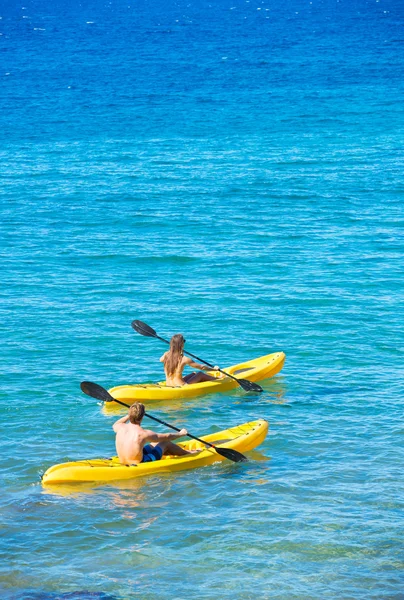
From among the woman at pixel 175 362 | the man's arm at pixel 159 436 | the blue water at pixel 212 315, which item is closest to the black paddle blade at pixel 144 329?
the blue water at pixel 212 315

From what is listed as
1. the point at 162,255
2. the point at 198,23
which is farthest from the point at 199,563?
the point at 198,23

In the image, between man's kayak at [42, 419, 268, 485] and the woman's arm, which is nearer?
man's kayak at [42, 419, 268, 485]

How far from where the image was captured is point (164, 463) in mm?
12383

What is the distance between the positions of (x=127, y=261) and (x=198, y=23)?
65537 mm

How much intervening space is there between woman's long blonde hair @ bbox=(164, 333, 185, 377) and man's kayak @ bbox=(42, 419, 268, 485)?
198 cm

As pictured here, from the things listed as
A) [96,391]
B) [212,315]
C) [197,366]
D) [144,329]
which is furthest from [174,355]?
[212,315]

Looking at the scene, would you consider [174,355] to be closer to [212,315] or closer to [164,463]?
[164,463]

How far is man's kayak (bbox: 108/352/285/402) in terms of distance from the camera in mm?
14930

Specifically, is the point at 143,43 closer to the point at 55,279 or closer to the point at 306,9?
the point at 306,9

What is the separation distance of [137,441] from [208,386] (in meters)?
3.69

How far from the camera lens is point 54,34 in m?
76.5

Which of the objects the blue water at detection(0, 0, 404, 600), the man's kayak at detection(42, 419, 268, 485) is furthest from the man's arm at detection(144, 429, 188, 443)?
the blue water at detection(0, 0, 404, 600)

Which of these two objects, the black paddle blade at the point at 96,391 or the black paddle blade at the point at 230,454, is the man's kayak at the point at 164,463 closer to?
the black paddle blade at the point at 230,454

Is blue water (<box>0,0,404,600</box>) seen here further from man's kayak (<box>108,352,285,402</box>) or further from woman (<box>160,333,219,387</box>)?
woman (<box>160,333,219,387</box>)
